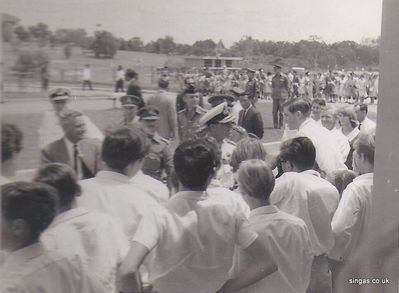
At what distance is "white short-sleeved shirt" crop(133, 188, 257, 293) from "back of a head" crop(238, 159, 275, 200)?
0.14 meters

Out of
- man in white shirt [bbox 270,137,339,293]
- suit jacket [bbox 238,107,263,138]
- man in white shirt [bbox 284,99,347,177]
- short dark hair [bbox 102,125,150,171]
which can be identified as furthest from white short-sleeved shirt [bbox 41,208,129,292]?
man in white shirt [bbox 284,99,347,177]

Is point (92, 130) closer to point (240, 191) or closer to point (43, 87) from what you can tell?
point (43, 87)

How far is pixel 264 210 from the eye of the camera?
2857 mm

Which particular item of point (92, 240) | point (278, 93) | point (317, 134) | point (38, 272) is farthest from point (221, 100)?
point (38, 272)

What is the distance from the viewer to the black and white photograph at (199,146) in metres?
2.28

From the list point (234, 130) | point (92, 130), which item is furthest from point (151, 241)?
point (234, 130)

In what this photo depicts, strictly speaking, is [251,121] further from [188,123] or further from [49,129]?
[49,129]

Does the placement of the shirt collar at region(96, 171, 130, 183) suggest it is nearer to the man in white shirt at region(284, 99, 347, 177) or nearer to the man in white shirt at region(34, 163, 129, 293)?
the man in white shirt at region(34, 163, 129, 293)

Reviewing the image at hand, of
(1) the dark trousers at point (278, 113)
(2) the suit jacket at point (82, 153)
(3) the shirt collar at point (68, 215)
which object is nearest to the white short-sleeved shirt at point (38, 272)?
(3) the shirt collar at point (68, 215)

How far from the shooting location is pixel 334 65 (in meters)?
3.17

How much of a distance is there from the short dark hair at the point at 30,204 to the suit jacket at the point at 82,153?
0.12m

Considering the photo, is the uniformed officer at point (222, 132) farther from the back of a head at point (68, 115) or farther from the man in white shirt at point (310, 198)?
the back of a head at point (68, 115)

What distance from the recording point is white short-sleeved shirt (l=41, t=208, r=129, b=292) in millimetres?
2295

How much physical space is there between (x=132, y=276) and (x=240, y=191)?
2.27 feet
